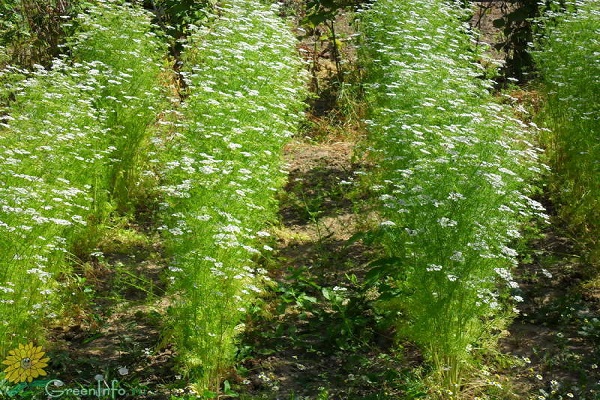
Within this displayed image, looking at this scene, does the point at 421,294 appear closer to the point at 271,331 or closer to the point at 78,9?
the point at 271,331

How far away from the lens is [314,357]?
5.07m

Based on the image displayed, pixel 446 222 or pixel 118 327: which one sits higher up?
pixel 446 222

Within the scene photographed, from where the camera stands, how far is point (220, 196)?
4.56 m

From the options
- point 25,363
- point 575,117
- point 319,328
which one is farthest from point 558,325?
point 25,363

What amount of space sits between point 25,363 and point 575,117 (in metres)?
4.03

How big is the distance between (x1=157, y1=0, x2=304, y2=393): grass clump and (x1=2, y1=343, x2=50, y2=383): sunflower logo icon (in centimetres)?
73

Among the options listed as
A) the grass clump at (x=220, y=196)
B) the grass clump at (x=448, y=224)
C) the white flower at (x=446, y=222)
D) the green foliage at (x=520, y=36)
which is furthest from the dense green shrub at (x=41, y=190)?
the green foliage at (x=520, y=36)

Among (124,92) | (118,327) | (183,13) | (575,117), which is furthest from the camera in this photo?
(183,13)

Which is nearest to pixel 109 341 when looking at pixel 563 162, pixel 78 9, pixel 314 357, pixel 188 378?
pixel 188 378

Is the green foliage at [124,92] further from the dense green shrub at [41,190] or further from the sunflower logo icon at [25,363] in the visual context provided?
the sunflower logo icon at [25,363]

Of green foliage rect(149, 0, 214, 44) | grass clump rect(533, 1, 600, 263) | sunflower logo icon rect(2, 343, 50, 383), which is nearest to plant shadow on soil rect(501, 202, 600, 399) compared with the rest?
grass clump rect(533, 1, 600, 263)

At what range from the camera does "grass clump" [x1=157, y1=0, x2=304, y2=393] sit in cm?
436

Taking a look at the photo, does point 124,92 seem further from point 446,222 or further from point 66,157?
point 446,222

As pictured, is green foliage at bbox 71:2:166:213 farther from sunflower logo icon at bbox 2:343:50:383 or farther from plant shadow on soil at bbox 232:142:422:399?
sunflower logo icon at bbox 2:343:50:383
